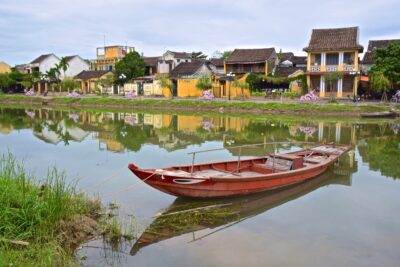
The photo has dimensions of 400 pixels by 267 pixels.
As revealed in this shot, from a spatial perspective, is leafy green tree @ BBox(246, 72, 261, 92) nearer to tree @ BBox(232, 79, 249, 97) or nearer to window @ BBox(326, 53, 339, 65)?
tree @ BBox(232, 79, 249, 97)

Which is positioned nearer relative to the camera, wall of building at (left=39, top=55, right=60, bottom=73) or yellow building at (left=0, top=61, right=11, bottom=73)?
wall of building at (left=39, top=55, right=60, bottom=73)

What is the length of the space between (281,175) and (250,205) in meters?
1.29

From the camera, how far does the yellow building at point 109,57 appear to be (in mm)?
63022

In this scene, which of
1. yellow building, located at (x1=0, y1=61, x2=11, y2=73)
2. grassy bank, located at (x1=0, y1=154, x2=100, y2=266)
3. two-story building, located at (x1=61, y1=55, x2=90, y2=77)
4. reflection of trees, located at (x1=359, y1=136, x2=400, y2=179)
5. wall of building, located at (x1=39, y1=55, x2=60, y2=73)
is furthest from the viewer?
yellow building, located at (x1=0, y1=61, x2=11, y2=73)

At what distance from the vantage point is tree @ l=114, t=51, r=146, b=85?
171ft

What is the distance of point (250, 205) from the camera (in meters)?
9.66

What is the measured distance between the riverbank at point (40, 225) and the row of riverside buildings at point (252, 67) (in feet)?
107

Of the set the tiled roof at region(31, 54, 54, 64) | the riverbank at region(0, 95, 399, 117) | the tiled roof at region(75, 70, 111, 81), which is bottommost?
the riverbank at region(0, 95, 399, 117)

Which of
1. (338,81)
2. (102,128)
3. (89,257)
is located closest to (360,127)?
(338,81)

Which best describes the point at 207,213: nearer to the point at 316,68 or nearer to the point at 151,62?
the point at 316,68

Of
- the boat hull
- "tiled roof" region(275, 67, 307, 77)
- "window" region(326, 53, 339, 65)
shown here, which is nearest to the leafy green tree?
"tiled roof" region(275, 67, 307, 77)

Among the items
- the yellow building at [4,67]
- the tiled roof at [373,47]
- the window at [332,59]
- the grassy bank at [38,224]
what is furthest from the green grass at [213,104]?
the grassy bank at [38,224]

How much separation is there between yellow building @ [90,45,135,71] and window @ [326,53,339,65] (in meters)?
35.1

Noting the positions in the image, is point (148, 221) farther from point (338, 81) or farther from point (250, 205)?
point (338, 81)
